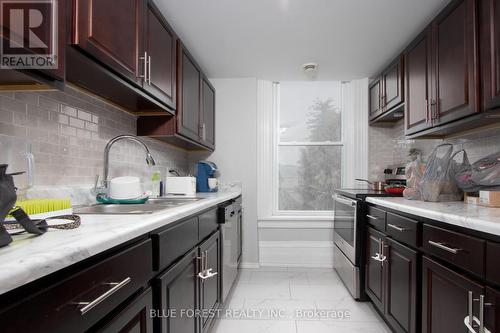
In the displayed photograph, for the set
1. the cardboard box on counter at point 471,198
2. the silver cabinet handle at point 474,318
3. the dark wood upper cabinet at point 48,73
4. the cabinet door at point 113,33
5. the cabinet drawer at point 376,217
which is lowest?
the silver cabinet handle at point 474,318

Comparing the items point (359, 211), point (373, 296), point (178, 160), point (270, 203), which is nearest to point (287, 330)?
point (373, 296)

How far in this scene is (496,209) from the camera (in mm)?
1362

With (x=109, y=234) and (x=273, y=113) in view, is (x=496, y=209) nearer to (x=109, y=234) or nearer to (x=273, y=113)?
(x=109, y=234)

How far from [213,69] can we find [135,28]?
1.66 m

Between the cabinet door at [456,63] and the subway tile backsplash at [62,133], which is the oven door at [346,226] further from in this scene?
the subway tile backsplash at [62,133]

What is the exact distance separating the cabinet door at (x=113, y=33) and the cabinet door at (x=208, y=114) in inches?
49.5

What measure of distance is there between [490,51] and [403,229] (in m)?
1.03

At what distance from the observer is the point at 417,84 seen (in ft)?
7.22

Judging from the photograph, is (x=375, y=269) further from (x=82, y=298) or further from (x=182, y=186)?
(x=82, y=298)

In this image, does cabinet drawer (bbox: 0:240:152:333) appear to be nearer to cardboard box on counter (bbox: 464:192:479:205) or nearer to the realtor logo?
the realtor logo

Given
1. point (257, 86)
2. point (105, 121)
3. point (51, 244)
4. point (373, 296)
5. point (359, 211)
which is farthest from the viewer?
point (257, 86)

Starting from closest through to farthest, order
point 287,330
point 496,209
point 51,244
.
→ point 51,244
point 496,209
point 287,330

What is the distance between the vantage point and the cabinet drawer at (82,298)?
0.49 m

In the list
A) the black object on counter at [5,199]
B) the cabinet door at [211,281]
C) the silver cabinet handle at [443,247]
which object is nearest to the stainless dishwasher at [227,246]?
the cabinet door at [211,281]
